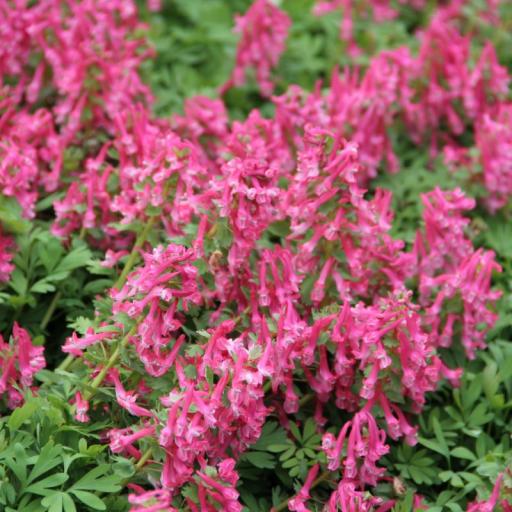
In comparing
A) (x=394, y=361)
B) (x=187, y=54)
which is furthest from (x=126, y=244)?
(x=187, y=54)

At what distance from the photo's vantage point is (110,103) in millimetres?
2906

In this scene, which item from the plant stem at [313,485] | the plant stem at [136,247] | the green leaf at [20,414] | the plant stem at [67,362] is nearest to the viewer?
the green leaf at [20,414]

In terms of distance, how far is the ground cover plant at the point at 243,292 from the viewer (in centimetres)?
199

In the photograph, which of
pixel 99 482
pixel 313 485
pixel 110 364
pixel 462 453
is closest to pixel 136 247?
pixel 110 364

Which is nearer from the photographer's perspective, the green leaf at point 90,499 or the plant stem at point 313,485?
the green leaf at point 90,499

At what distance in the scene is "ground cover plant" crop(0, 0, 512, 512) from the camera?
6.54 feet

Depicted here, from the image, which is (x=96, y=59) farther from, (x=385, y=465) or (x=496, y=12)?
(x=496, y=12)

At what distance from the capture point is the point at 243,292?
2.32 metres

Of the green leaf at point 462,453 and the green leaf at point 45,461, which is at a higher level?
the green leaf at point 45,461

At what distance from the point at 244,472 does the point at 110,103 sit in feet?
4.70

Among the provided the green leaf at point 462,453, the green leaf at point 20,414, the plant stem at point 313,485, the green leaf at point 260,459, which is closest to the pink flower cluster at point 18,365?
the green leaf at point 20,414

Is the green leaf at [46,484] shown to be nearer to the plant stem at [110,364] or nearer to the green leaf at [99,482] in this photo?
the green leaf at [99,482]

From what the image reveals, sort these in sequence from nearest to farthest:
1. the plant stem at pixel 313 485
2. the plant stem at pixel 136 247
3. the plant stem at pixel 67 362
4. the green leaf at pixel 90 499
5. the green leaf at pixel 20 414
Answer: the green leaf at pixel 90 499 < the green leaf at pixel 20 414 < the plant stem at pixel 313 485 < the plant stem at pixel 67 362 < the plant stem at pixel 136 247

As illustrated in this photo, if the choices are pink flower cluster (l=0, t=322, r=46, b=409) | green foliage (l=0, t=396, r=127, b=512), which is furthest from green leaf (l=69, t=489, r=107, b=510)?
pink flower cluster (l=0, t=322, r=46, b=409)
